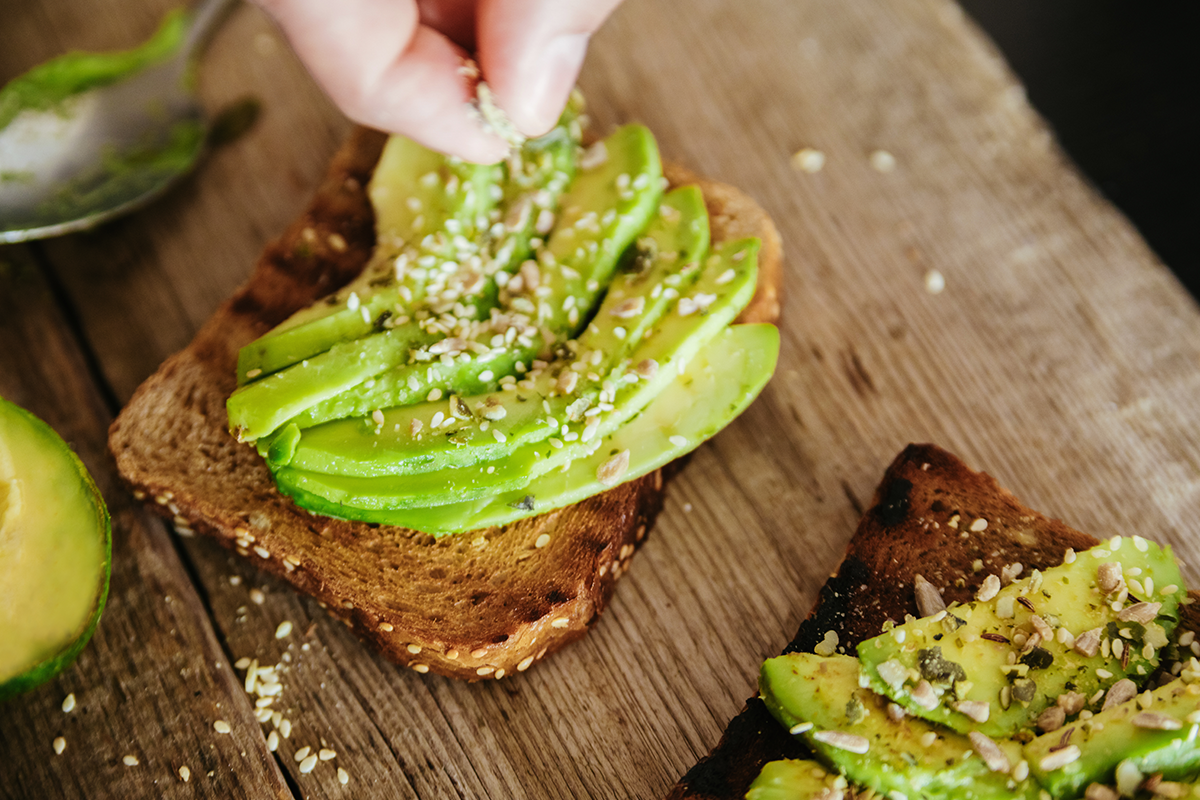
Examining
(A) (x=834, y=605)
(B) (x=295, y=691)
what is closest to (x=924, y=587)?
(A) (x=834, y=605)

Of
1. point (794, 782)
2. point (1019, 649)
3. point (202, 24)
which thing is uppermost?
point (202, 24)

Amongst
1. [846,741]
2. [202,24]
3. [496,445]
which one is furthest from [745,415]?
[202,24]

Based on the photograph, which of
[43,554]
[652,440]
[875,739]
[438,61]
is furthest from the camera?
[438,61]

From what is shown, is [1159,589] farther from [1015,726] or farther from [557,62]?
[557,62]

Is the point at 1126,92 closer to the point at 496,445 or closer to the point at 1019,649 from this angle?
the point at 1019,649

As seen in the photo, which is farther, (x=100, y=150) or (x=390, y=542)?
(x=100, y=150)

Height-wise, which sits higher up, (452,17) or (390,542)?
(452,17)

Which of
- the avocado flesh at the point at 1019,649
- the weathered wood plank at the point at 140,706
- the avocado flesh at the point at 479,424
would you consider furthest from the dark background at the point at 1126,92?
the weathered wood plank at the point at 140,706
